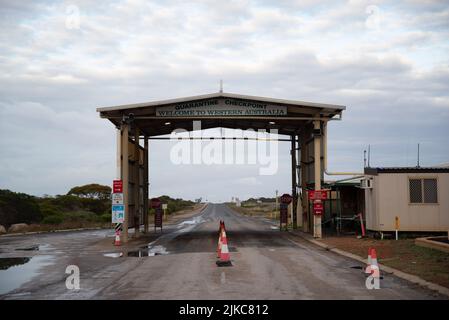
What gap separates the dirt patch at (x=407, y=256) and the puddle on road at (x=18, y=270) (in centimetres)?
957

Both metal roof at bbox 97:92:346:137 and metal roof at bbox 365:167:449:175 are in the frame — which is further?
metal roof at bbox 97:92:346:137

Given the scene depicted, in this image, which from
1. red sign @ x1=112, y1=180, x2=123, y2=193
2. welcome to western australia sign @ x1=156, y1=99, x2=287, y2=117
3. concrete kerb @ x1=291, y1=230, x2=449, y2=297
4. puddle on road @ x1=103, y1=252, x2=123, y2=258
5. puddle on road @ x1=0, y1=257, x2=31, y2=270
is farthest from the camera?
welcome to western australia sign @ x1=156, y1=99, x2=287, y2=117

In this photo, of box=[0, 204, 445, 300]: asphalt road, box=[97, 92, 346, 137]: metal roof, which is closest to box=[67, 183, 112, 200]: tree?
box=[97, 92, 346, 137]: metal roof

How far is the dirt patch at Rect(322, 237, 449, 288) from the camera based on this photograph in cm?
1359

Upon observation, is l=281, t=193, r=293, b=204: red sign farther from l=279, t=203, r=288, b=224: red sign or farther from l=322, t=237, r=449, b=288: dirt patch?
l=322, t=237, r=449, b=288: dirt patch

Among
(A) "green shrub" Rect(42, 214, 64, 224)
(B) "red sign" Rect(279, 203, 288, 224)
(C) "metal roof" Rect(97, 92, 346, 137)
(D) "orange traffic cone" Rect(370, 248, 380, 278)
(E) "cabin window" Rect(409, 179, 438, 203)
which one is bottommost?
A: (A) "green shrub" Rect(42, 214, 64, 224)

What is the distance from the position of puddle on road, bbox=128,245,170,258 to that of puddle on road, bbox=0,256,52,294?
9.98 ft

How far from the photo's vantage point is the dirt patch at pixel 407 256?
13.6 metres

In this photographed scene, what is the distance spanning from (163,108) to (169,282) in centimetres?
1725

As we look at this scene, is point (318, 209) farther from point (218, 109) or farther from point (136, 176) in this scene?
point (136, 176)

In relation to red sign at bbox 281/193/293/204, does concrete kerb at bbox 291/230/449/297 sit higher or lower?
lower

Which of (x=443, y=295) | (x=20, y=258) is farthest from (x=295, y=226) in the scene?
(x=443, y=295)

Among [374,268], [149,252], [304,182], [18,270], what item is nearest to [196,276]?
[374,268]
